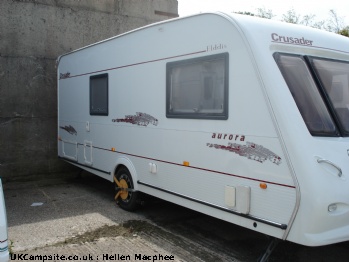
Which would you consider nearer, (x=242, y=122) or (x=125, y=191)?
(x=242, y=122)

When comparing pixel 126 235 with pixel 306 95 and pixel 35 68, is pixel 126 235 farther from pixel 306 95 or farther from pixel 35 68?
pixel 35 68

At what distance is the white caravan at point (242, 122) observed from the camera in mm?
3430

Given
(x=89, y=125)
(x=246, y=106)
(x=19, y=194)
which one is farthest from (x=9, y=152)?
(x=246, y=106)

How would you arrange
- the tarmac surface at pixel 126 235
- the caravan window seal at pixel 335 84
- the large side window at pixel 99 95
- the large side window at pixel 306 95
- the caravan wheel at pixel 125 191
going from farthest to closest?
the large side window at pixel 99 95, the caravan wheel at pixel 125 191, the tarmac surface at pixel 126 235, the caravan window seal at pixel 335 84, the large side window at pixel 306 95

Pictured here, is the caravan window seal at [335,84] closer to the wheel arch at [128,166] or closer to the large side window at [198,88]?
the large side window at [198,88]

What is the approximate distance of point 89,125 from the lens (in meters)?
7.04

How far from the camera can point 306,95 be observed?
12.2 ft

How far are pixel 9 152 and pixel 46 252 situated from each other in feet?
14.1

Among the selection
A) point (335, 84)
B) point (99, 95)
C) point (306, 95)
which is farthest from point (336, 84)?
point (99, 95)

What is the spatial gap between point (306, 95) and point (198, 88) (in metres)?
Result: 1.26

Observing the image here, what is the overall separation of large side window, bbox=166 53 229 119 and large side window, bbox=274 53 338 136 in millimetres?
641

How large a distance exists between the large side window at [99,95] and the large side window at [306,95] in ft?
11.4
